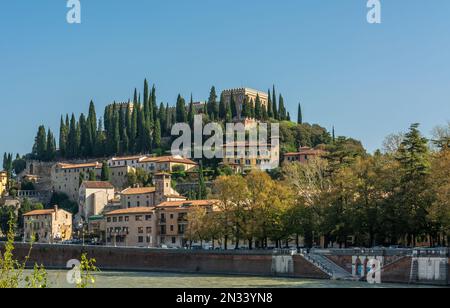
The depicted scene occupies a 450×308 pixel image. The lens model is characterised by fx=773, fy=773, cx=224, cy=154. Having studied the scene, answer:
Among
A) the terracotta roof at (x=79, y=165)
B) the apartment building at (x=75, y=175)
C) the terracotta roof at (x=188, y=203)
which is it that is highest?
the terracotta roof at (x=79, y=165)

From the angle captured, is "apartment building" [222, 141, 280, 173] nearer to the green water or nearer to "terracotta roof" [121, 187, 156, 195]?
"terracotta roof" [121, 187, 156, 195]

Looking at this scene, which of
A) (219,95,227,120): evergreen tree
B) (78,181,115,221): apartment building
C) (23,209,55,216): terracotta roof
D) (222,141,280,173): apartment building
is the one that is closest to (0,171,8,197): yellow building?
(78,181,115,221): apartment building

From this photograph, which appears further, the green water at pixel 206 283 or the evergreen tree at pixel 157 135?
the evergreen tree at pixel 157 135

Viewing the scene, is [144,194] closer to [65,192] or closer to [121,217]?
[121,217]

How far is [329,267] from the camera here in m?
47.9

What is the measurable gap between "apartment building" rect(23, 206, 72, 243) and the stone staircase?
152 feet

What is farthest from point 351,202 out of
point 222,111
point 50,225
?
point 222,111

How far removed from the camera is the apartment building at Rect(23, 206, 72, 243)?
9012 centimetres

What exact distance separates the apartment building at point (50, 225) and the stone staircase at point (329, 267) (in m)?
46.3

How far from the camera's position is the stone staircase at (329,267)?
153 feet

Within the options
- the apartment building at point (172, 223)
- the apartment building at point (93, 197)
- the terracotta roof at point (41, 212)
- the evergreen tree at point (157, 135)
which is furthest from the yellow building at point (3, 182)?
the apartment building at point (172, 223)

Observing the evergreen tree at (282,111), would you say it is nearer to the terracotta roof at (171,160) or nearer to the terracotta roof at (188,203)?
the terracotta roof at (171,160)

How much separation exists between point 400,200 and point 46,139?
292ft

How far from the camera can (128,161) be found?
11262cm
